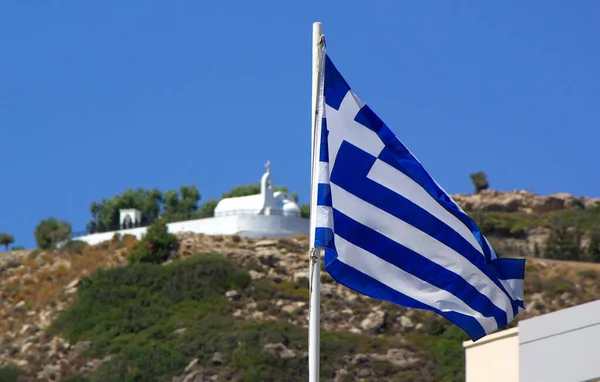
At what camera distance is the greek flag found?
1109 cm

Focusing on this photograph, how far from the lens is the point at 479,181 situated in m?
92.3

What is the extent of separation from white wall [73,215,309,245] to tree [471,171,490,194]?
85.9 ft

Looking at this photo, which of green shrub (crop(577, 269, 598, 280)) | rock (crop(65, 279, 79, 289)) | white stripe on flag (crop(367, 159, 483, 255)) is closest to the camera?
white stripe on flag (crop(367, 159, 483, 255))

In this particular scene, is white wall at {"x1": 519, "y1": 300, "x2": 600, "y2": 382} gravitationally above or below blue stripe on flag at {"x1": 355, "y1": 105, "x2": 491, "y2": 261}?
below

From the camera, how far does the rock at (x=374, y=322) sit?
2338 inches

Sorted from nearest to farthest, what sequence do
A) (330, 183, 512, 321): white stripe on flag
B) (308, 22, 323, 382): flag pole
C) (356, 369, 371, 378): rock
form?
1. (308, 22, 323, 382): flag pole
2. (330, 183, 512, 321): white stripe on flag
3. (356, 369, 371, 378): rock

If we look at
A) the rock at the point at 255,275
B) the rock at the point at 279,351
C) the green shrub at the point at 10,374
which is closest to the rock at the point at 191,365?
the rock at the point at 279,351

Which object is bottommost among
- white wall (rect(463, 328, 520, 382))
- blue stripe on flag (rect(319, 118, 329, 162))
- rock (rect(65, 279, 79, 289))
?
white wall (rect(463, 328, 520, 382))

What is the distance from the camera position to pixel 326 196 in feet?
35.7

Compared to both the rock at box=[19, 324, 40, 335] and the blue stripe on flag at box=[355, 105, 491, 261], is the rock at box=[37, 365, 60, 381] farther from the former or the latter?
the blue stripe on flag at box=[355, 105, 491, 261]

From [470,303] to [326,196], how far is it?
1.62 meters

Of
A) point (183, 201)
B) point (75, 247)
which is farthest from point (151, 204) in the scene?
point (75, 247)

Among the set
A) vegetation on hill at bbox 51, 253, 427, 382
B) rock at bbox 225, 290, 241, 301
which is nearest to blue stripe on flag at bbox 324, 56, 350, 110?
vegetation on hill at bbox 51, 253, 427, 382

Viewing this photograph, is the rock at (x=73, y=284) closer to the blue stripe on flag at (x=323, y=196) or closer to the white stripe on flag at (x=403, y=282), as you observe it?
the white stripe on flag at (x=403, y=282)
